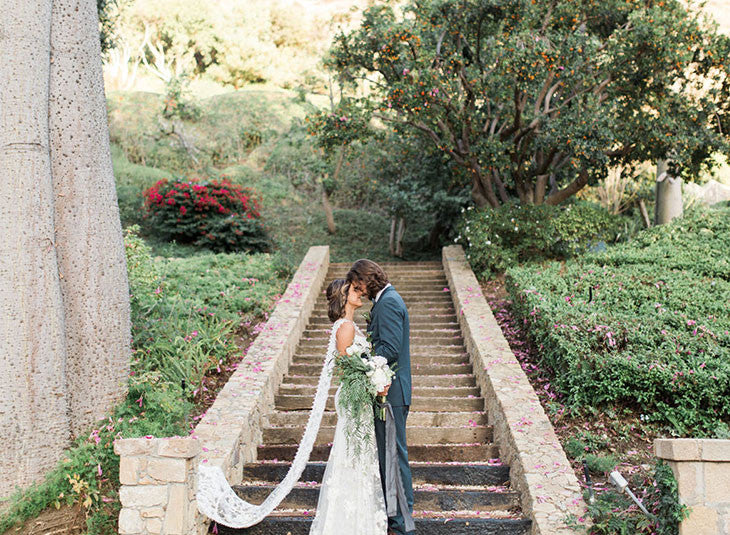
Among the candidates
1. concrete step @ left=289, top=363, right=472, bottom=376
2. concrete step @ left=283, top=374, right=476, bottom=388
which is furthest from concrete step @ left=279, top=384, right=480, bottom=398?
concrete step @ left=289, top=363, right=472, bottom=376

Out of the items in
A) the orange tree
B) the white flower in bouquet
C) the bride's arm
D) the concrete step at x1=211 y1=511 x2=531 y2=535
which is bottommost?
the concrete step at x1=211 y1=511 x2=531 y2=535

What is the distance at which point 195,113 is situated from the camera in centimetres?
2041

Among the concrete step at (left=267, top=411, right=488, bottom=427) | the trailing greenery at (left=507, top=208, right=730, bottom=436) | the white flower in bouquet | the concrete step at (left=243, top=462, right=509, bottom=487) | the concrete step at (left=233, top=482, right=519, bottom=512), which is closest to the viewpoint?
the white flower in bouquet

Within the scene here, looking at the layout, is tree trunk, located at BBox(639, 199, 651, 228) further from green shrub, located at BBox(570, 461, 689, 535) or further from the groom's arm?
the groom's arm

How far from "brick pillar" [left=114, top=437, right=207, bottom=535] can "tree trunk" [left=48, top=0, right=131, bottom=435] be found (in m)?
1.65

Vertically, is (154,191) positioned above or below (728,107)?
below

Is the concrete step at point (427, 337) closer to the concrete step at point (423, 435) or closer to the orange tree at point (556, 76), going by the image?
the concrete step at point (423, 435)

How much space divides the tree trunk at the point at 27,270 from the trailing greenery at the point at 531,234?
695 centimetres

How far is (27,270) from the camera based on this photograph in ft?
17.8

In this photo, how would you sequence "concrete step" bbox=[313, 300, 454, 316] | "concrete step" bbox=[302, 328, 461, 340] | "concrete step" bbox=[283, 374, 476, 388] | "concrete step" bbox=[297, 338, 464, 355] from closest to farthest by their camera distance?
"concrete step" bbox=[283, 374, 476, 388], "concrete step" bbox=[297, 338, 464, 355], "concrete step" bbox=[302, 328, 461, 340], "concrete step" bbox=[313, 300, 454, 316]

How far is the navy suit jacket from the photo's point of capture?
14.2 ft

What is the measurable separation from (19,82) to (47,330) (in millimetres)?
2141

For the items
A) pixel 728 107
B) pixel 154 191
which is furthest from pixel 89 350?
pixel 728 107

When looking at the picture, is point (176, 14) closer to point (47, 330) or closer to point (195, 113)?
point (195, 113)
